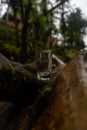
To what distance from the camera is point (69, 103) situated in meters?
3.37

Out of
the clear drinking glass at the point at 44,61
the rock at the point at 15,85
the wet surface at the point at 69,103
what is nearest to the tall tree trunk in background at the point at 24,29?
the clear drinking glass at the point at 44,61

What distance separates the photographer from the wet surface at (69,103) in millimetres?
3024

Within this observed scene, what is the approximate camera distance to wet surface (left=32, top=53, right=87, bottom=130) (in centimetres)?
302

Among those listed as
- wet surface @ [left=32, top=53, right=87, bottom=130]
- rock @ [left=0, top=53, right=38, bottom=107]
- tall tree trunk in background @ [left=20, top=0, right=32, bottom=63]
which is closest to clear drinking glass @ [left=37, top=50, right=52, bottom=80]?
tall tree trunk in background @ [left=20, top=0, right=32, bottom=63]

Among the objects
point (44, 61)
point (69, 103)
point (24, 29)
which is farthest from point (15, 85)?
point (24, 29)

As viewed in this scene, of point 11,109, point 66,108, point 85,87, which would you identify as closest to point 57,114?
point 66,108

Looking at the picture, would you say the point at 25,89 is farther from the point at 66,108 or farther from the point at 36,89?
the point at 66,108

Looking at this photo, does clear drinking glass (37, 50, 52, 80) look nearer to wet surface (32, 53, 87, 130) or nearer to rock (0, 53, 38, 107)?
rock (0, 53, 38, 107)

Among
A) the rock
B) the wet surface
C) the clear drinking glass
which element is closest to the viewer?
the wet surface

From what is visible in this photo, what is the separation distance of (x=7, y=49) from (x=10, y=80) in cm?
1197

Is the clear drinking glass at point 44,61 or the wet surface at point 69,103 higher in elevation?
the wet surface at point 69,103

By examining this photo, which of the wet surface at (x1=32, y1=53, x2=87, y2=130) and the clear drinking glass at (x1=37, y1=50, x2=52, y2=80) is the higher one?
the wet surface at (x1=32, y1=53, x2=87, y2=130)

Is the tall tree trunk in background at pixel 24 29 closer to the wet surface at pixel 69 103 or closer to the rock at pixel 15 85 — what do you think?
the rock at pixel 15 85

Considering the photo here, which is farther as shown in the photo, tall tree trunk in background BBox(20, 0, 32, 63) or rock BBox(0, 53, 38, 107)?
tall tree trunk in background BBox(20, 0, 32, 63)
